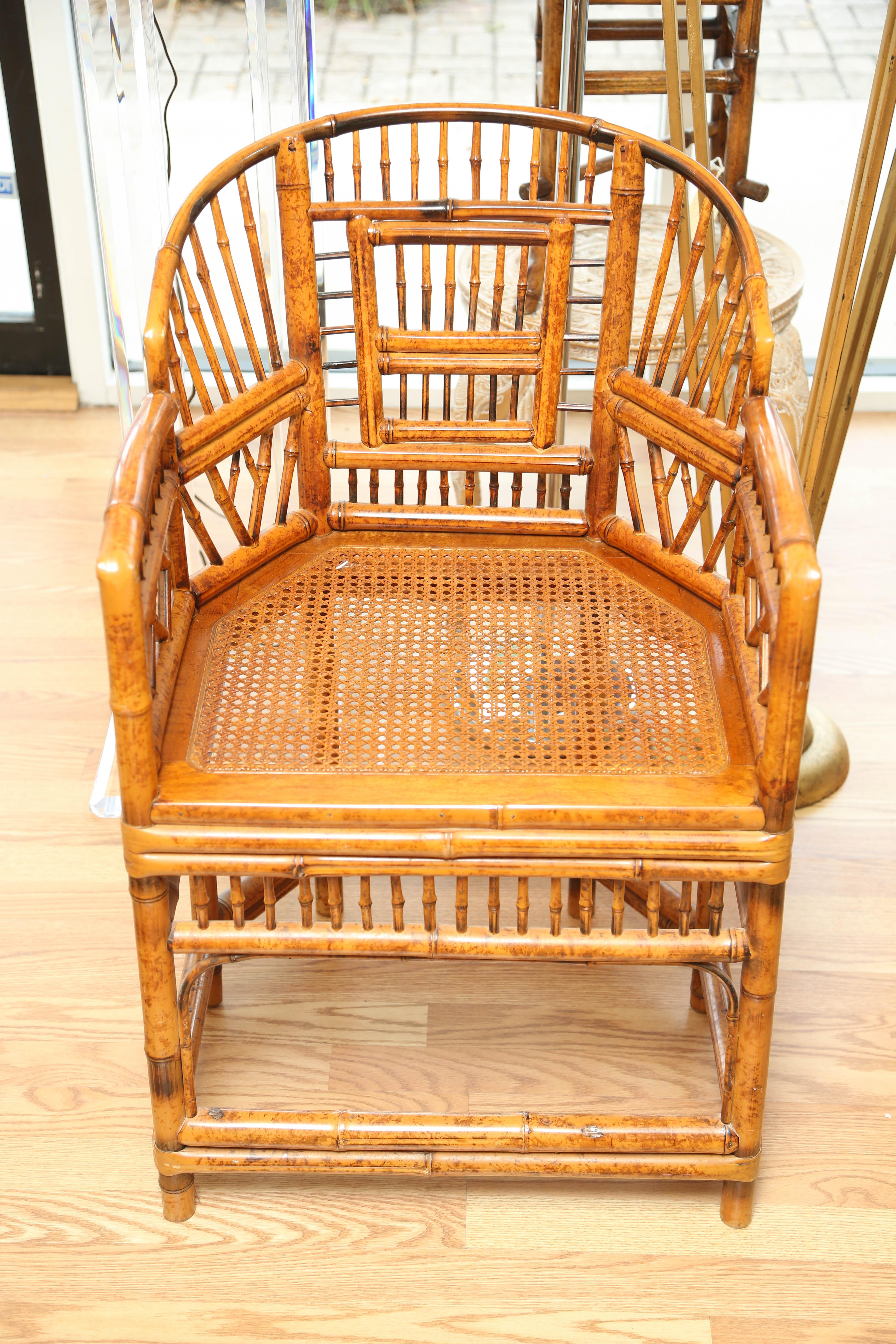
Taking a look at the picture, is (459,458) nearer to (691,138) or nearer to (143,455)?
(143,455)

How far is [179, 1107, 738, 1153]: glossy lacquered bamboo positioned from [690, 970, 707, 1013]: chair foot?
0.29 m

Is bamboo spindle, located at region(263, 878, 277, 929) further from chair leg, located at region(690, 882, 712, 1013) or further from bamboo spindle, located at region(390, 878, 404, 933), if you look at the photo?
chair leg, located at region(690, 882, 712, 1013)

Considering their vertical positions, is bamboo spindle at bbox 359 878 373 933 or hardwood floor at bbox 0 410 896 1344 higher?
bamboo spindle at bbox 359 878 373 933

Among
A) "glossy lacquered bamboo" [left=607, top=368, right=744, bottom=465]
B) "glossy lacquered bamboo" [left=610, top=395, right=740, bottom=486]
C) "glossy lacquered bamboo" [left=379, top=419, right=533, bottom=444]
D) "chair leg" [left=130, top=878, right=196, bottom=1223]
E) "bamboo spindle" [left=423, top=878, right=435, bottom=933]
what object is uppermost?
"glossy lacquered bamboo" [left=607, top=368, right=744, bottom=465]

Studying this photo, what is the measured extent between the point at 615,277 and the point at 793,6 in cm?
148

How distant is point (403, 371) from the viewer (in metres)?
1.53

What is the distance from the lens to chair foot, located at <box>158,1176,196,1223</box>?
1.40 meters

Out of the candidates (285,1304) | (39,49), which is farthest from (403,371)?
(39,49)

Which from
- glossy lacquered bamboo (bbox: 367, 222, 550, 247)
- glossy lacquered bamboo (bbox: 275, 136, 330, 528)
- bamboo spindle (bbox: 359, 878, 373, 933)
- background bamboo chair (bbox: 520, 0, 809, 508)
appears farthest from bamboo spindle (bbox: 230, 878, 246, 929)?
background bamboo chair (bbox: 520, 0, 809, 508)

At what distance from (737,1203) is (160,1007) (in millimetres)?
605

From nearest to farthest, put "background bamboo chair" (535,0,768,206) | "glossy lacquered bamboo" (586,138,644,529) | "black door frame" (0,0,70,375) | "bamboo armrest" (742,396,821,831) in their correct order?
"bamboo armrest" (742,396,821,831)
"glossy lacquered bamboo" (586,138,644,529)
"background bamboo chair" (535,0,768,206)
"black door frame" (0,0,70,375)

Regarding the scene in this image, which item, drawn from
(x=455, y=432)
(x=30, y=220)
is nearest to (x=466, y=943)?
(x=455, y=432)

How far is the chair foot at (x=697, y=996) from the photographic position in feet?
5.35

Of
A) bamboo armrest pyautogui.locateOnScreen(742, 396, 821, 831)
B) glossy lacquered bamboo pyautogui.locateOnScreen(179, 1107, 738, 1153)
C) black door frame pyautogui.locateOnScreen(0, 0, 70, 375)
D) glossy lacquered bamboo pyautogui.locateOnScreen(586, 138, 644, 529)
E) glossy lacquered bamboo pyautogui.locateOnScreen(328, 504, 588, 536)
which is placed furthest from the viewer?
black door frame pyautogui.locateOnScreen(0, 0, 70, 375)
